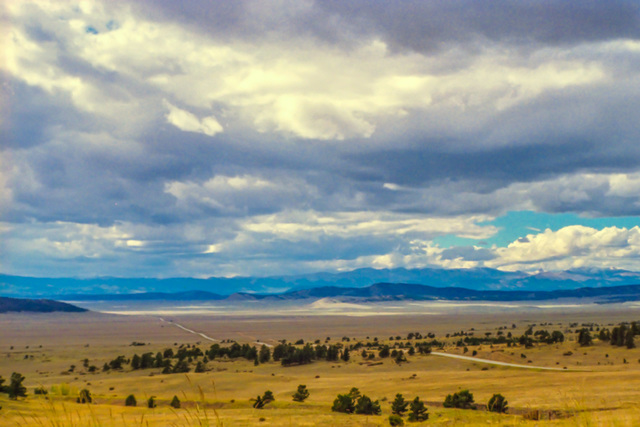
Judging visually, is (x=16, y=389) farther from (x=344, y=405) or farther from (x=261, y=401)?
(x=344, y=405)

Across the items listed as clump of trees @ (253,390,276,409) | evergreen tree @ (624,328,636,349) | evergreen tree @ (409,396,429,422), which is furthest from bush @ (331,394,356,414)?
evergreen tree @ (624,328,636,349)

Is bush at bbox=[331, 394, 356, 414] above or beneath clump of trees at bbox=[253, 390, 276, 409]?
above

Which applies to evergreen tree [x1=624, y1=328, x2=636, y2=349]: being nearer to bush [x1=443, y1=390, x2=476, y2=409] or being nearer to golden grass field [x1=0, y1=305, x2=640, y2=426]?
golden grass field [x1=0, y1=305, x2=640, y2=426]

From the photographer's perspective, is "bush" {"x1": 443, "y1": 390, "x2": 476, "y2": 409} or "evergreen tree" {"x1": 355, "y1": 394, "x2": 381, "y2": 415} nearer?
"evergreen tree" {"x1": 355, "y1": 394, "x2": 381, "y2": 415}

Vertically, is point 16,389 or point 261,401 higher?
point 16,389

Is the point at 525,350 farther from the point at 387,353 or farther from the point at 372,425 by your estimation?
the point at 372,425

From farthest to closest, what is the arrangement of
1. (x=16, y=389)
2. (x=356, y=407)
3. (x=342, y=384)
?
(x=342, y=384)
(x=16, y=389)
(x=356, y=407)

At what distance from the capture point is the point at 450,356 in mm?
72562

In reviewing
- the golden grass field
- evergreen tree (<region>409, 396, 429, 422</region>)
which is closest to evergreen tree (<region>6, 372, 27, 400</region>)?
the golden grass field

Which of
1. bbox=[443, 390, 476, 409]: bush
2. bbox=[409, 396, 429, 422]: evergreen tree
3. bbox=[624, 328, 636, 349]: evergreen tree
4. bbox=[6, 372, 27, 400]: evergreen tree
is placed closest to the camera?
bbox=[409, 396, 429, 422]: evergreen tree

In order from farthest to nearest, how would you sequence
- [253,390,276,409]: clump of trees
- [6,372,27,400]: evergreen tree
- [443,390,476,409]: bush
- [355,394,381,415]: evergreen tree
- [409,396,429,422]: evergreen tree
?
[6,372,27,400]: evergreen tree → [253,390,276,409]: clump of trees → [443,390,476,409]: bush → [355,394,381,415]: evergreen tree → [409,396,429,422]: evergreen tree

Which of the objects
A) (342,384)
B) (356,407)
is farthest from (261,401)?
(342,384)

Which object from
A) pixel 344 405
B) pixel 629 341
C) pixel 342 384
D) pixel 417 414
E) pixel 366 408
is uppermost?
pixel 629 341

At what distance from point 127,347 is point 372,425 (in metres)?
101
